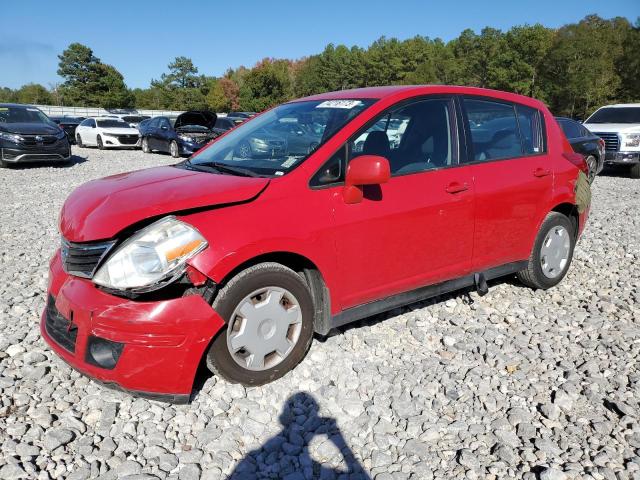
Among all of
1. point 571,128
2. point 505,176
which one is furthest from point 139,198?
point 571,128

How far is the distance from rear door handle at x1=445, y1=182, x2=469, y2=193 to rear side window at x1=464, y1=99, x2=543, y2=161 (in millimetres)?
288

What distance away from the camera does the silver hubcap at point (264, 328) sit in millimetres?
2918

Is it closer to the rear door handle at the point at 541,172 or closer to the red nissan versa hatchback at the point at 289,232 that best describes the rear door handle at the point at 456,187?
the red nissan versa hatchback at the point at 289,232

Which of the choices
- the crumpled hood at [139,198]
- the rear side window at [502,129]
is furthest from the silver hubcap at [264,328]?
the rear side window at [502,129]

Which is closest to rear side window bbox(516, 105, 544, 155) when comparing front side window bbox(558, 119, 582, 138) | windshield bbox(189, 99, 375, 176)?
windshield bbox(189, 99, 375, 176)

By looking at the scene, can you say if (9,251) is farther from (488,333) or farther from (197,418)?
(488,333)

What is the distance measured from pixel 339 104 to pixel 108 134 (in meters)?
20.0

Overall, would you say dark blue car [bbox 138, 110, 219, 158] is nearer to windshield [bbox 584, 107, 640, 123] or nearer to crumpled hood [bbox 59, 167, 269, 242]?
windshield [bbox 584, 107, 640, 123]

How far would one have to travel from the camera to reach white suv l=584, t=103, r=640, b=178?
43.0 ft

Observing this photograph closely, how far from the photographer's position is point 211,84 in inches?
3184

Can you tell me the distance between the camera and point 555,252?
186 inches

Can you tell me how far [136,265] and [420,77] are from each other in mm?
65342

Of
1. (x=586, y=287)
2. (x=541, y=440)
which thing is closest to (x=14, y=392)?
(x=541, y=440)

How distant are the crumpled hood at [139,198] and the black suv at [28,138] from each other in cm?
1218
